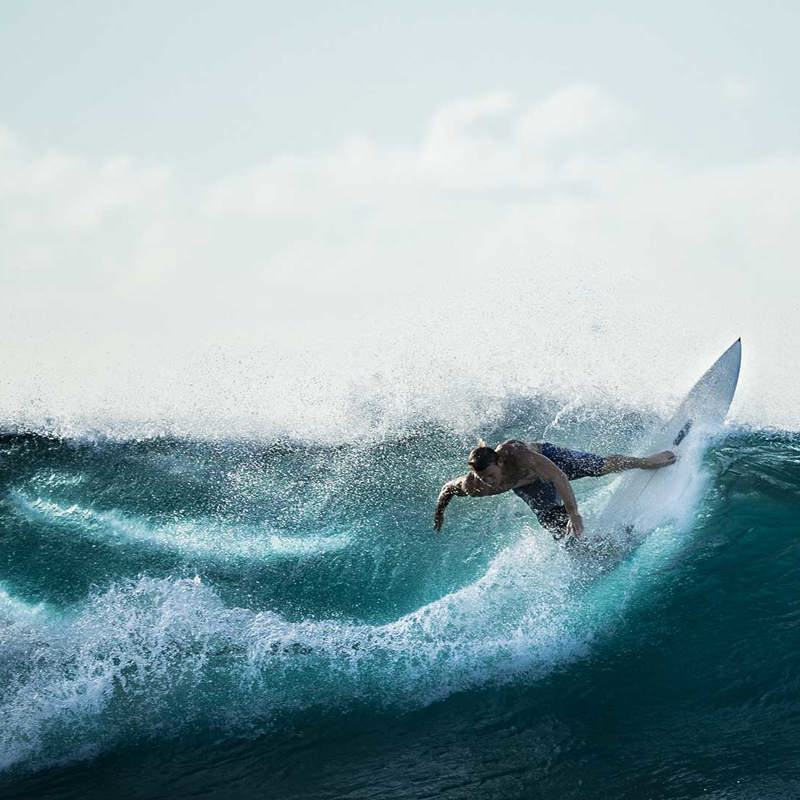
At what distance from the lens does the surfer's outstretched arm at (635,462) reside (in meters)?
7.23

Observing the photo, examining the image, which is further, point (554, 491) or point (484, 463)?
point (554, 491)

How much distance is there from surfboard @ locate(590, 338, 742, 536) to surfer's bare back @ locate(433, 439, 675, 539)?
1.06 feet

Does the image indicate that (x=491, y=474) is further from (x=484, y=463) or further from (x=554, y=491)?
(x=554, y=491)

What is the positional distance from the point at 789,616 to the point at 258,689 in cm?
394

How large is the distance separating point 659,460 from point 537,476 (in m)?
1.67

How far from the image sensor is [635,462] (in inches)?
293

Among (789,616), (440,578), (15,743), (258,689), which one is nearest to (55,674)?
(15,743)

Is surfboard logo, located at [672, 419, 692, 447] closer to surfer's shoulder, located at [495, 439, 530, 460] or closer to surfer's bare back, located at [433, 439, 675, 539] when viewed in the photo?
surfer's bare back, located at [433, 439, 675, 539]

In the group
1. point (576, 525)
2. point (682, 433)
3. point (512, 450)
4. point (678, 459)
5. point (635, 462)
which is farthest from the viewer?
point (682, 433)

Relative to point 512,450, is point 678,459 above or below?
below

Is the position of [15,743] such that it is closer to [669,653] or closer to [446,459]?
[669,653]

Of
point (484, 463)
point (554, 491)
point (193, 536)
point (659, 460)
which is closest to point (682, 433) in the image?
point (659, 460)

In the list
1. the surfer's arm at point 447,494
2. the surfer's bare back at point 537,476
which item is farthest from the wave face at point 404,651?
the surfer's arm at point 447,494

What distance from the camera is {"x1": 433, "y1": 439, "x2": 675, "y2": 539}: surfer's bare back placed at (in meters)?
6.23
